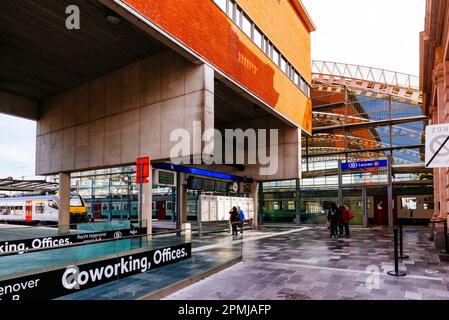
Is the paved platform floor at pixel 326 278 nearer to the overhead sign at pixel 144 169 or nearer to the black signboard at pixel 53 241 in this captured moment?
the black signboard at pixel 53 241

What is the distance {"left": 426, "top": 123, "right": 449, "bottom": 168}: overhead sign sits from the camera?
6398 mm

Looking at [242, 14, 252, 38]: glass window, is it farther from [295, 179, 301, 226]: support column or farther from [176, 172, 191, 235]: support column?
[295, 179, 301, 226]: support column

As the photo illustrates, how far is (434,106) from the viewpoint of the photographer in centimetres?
1941

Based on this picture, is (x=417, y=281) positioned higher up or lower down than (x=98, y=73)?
lower down

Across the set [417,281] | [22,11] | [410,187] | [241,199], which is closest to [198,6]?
[22,11]

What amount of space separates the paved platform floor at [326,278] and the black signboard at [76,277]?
3.16 ft

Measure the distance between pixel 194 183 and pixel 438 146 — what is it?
49.7 feet

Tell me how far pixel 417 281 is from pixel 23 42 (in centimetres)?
1667

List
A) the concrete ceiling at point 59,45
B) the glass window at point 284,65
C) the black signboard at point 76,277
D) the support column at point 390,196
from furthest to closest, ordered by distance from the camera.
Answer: the support column at point 390,196 < the glass window at point 284,65 < the concrete ceiling at point 59,45 < the black signboard at point 76,277

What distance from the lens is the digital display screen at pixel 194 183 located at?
65.8ft

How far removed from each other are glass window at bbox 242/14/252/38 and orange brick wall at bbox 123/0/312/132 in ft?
1.40

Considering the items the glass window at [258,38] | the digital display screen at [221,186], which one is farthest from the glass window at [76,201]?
the glass window at [258,38]
